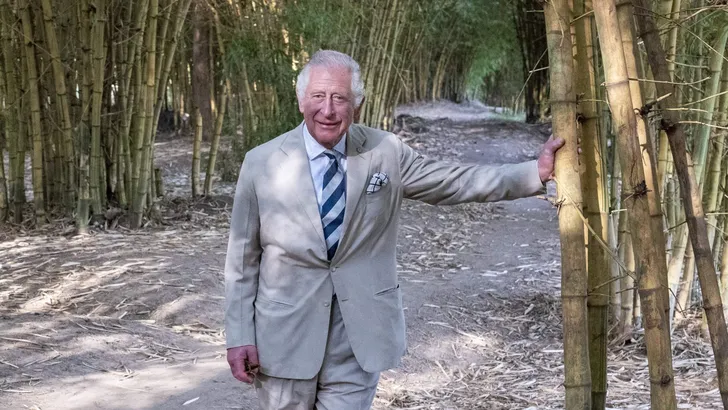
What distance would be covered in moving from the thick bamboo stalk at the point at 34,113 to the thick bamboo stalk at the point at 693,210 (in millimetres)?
5129

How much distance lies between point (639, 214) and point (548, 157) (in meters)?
0.23

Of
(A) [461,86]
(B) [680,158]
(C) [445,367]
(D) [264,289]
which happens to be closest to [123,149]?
(C) [445,367]

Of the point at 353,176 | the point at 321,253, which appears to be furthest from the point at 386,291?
the point at 353,176

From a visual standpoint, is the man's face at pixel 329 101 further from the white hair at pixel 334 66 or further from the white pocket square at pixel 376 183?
the white pocket square at pixel 376 183

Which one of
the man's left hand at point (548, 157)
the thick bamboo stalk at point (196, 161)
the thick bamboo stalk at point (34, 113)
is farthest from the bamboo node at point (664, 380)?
the thick bamboo stalk at point (196, 161)

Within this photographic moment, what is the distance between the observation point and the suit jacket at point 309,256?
200 cm

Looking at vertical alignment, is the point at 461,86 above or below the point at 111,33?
above

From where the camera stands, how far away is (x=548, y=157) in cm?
164

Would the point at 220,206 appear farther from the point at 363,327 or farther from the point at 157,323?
the point at 363,327

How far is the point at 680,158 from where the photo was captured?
5.55 feet

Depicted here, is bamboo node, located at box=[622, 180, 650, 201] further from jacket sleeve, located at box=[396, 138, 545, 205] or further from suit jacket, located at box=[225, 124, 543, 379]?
suit jacket, located at box=[225, 124, 543, 379]

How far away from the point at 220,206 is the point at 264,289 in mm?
5250

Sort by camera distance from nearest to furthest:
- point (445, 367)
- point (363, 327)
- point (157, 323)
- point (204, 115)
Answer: point (363, 327) → point (445, 367) → point (157, 323) → point (204, 115)

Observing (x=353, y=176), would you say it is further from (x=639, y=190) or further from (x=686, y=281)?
(x=686, y=281)
